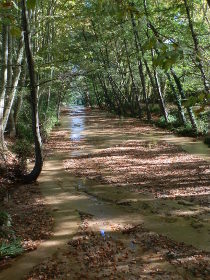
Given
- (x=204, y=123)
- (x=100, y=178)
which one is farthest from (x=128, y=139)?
(x=100, y=178)

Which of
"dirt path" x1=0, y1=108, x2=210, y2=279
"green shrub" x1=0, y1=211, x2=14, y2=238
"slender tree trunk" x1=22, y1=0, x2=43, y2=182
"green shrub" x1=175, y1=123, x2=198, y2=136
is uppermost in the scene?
"slender tree trunk" x1=22, y1=0, x2=43, y2=182

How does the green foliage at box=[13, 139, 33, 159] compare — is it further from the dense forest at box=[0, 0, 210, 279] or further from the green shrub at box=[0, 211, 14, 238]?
the green shrub at box=[0, 211, 14, 238]

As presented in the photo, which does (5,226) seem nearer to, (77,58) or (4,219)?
(4,219)

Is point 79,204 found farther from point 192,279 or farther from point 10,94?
point 10,94

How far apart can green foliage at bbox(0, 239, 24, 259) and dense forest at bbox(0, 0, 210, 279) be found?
12.9 feet

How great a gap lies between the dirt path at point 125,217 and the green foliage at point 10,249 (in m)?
0.15

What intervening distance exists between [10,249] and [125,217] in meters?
3.06

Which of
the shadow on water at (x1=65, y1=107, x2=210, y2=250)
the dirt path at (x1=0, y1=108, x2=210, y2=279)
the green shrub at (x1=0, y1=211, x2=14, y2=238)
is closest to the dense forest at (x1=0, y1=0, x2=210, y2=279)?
the dirt path at (x1=0, y1=108, x2=210, y2=279)

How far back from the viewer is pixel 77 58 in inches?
572

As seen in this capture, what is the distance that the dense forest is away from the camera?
258 centimetres

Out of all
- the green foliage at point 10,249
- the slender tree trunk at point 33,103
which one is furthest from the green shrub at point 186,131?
the green foliage at point 10,249

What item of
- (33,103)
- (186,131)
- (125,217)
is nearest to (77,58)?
(33,103)

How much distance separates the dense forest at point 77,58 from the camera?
8.47 ft

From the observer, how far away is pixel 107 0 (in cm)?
288
